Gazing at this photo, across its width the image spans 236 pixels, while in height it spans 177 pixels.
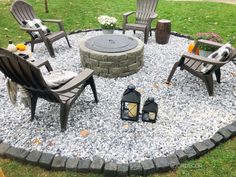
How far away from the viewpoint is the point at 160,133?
3.56 m

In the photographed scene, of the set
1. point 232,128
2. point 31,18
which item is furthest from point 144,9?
point 232,128

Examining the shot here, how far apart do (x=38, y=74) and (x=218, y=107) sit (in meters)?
2.65

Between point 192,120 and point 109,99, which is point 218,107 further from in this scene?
point 109,99

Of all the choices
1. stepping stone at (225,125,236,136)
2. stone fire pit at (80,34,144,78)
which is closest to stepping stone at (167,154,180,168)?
stepping stone at (225,125,236,136)

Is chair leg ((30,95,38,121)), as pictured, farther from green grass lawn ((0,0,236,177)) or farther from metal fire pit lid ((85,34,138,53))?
green grass lawn ((0,0,236,177))

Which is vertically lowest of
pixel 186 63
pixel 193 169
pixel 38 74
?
pixel 193 169

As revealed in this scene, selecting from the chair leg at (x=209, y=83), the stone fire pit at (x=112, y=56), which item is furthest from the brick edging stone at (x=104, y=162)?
the stone fire pit at (x=112, y=56)

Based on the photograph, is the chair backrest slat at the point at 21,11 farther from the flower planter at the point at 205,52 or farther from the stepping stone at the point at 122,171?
the stepping stone at the point at 122,171

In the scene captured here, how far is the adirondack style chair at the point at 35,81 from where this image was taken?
2.99 m

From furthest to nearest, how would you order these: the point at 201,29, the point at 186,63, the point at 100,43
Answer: the point at 201,29 < the point at 100,43 < the point at 186,63

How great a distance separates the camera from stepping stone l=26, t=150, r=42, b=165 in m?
3.11

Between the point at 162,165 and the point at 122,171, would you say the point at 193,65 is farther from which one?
the point at 122,171

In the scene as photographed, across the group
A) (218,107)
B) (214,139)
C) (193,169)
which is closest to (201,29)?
(218,107)

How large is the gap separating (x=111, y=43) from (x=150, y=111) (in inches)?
74.2
